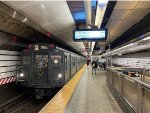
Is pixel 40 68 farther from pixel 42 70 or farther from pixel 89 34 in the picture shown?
pixel 89 34

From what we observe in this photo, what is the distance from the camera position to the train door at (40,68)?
39.7 feet

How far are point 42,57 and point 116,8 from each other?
201 inches

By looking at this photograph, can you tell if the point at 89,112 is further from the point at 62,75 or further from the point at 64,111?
the point at 62,75

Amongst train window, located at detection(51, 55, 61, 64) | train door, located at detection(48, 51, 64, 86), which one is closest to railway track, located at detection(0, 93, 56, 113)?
train door, located at detection(48, 51, 64, 86)

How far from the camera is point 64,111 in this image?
6777mm

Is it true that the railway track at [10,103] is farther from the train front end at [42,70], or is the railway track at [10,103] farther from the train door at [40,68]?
the train door at [40,68]

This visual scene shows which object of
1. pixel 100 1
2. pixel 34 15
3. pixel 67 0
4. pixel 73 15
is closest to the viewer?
pixel 100 1

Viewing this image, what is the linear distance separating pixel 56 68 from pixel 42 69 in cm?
78

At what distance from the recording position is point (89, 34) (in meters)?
12.1

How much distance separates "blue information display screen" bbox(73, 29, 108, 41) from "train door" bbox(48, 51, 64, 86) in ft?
4.26

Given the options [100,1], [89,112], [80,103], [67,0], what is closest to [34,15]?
[67,0]

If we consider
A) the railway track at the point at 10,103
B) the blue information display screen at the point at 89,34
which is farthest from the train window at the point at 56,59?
the railway track at the point at 10,103

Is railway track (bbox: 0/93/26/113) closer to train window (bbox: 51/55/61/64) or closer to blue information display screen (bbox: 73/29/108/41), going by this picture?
train window (bbox: 51/55/61/64)

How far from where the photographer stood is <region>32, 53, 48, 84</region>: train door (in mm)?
12109
